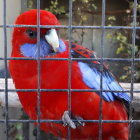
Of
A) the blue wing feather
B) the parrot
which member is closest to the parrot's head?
the parrot

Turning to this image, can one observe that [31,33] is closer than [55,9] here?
Yes

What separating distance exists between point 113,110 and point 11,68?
40cm

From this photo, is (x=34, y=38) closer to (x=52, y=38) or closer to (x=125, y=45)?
(x=52, y=38)

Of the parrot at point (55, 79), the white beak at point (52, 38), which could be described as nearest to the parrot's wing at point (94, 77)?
the parrot at point (55, 79)

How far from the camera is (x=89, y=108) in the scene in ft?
3.84

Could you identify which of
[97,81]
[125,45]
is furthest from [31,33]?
[125,45]

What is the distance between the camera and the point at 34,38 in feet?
3.81

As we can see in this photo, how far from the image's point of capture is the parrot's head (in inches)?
42.6

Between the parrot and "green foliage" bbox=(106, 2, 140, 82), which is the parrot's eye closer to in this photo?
the parrot

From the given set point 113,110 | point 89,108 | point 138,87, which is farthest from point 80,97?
point 138,87

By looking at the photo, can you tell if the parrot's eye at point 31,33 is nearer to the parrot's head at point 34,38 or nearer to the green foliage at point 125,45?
the parrot's head at point 34,38

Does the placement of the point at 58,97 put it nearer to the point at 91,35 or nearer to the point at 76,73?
the point at 76,73

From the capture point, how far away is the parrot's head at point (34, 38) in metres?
1.08

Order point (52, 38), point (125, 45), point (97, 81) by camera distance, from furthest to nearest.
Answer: point (125, 45) → point (97, 81) → point (52, 38)
